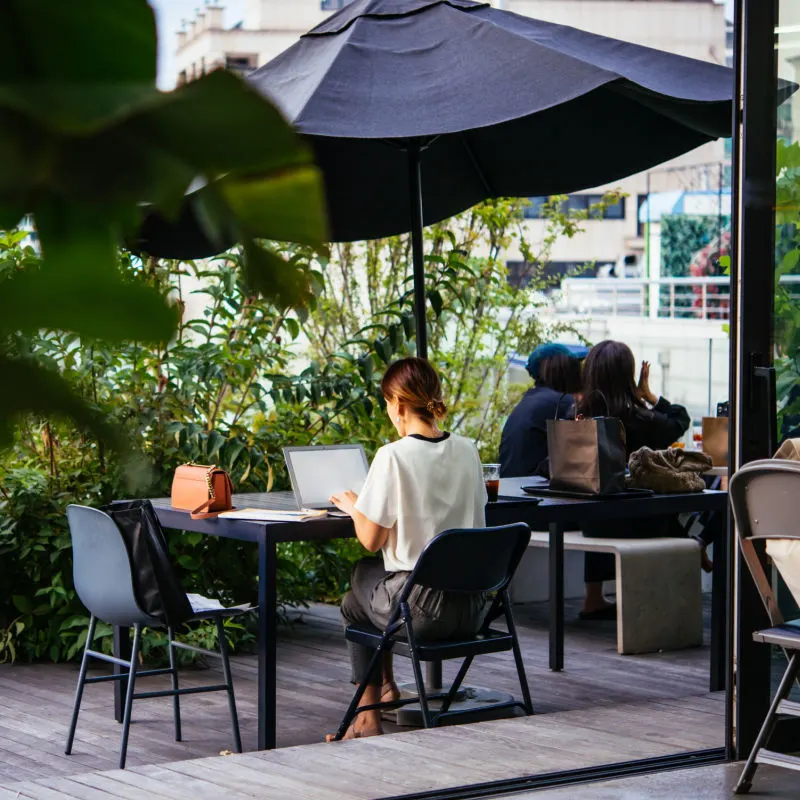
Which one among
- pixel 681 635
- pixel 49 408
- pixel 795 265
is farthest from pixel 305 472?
pixel 49 408

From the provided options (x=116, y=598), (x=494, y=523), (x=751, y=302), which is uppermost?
(x=751, y=302)

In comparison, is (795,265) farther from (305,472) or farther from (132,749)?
(132,749)

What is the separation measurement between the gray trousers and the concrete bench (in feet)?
5.22

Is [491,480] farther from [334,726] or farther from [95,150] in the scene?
[95,150]

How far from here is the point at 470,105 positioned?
12.7 feet

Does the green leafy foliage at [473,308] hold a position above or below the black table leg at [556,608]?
above

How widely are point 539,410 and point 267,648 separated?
2.20m

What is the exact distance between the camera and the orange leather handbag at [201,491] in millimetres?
4023

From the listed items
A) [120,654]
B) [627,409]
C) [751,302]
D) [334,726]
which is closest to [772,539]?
[751,302]

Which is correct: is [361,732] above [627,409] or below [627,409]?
below

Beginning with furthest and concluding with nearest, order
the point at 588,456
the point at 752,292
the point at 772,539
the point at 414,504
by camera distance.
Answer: the point at 588,456
the point at 414,504
the point at 752,292
the point at 772,539

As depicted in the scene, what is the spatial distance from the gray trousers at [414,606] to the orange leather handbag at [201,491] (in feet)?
1.58

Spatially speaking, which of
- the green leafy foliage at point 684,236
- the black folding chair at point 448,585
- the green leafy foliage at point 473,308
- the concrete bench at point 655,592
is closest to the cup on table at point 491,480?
the black folding chair at point 448,585

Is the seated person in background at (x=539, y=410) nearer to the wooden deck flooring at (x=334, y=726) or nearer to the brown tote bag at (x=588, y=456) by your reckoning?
the wooden deck flooring at (x=334, y=726)
